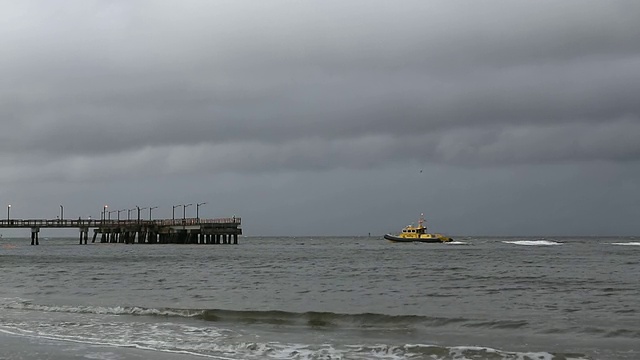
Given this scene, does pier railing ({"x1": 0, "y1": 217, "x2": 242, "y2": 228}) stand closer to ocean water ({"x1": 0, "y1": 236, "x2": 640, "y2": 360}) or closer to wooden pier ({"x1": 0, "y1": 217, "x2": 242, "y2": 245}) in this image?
wooden pier ({"x1": 0, "y1": 217, "x2": 242, "y2": 245})

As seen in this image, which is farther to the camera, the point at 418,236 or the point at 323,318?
the point at 418,236

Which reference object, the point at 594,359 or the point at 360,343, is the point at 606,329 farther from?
the point at 360,343

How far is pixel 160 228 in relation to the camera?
121188 mm

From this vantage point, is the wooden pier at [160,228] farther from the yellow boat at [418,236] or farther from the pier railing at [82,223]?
the yellow boat at [418,236]

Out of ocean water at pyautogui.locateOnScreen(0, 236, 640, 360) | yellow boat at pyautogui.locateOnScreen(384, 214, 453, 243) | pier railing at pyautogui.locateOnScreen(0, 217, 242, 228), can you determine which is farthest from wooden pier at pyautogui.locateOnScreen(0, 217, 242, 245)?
ocean water at pyautogui.locateOnScreen(0, 236, 640, 360)

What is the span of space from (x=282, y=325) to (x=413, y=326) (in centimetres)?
386

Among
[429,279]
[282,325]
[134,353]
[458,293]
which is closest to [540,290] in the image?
[458,293]

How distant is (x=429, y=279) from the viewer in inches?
1486

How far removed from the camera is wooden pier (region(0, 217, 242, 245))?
115062mm

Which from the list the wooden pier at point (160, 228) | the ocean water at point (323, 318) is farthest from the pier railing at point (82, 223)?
the ocean water at point (323, 318)

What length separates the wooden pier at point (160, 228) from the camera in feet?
378

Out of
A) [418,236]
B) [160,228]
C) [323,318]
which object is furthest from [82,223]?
[323,318]

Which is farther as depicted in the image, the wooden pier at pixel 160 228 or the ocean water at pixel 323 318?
the wooden pier at pixel 160 228

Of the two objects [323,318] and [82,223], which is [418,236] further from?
[323,318]
